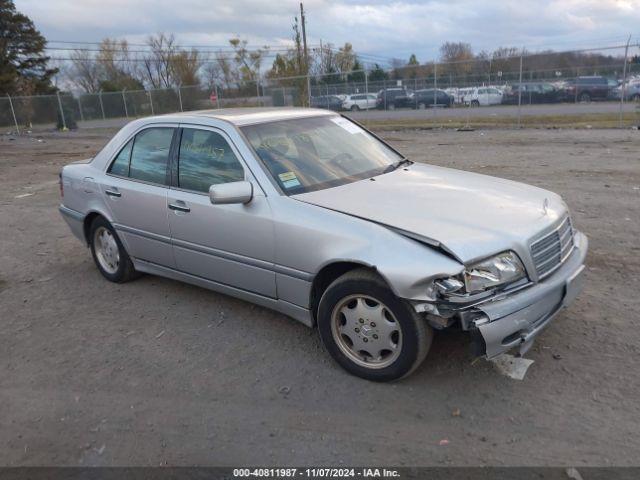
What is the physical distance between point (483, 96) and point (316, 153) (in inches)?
880

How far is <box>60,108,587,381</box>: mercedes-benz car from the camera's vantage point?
9.82 ft

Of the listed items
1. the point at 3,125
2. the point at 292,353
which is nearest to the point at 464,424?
the point at 292,353

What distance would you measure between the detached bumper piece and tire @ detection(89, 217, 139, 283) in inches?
138

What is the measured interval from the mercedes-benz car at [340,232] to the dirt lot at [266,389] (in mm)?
307

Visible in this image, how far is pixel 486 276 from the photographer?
118 inches

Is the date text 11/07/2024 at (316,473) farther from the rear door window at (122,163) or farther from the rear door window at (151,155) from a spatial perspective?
the rear door window at (122,163)

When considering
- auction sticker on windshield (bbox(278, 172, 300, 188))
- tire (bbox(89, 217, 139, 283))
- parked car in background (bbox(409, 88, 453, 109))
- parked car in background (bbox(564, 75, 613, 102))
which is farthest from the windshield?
parked car in background (bbox(409, 88, 453, 109))

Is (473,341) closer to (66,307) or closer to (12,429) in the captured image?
(12,429)

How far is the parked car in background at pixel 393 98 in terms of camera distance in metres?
26.1

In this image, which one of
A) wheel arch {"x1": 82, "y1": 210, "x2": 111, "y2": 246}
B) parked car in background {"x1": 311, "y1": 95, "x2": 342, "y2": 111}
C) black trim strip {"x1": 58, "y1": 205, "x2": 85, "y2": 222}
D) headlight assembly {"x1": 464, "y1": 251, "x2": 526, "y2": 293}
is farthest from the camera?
parked car in background {"x1": 311, "y1": 95, "x2": 342, "y2": 111}

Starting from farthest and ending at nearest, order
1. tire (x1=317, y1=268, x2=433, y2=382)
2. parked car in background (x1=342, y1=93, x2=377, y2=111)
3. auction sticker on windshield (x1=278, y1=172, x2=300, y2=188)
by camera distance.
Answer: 1. parked car in background (x1=342, y1=93, x2=377, y2=111)
2. auction sticker on windshield (x1=278, y1=172, x2=300, y2=188)
3. tire (x1=317, y1=268, x2=433, y2=382)

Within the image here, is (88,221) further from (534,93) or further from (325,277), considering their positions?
(534,93)

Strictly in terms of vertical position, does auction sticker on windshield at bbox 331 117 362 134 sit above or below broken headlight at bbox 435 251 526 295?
above

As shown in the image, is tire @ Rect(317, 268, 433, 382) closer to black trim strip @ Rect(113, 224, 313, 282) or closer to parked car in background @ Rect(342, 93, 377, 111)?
black trim strip @ Rect(113, 224, 313, 282)
